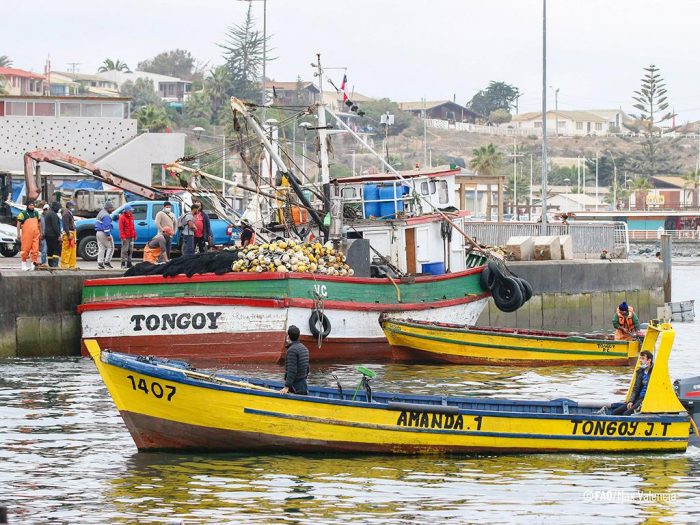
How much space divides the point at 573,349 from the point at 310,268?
5773 millimetres

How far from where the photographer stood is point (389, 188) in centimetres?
3045

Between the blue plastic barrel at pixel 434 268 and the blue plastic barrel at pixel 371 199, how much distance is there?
1554 mm

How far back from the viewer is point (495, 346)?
28172 millimetres

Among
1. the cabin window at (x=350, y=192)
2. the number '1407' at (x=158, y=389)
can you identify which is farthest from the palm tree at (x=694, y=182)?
the number '1407' at (x=158, y=389)

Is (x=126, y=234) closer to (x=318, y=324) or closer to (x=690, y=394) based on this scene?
(x=318, y=324)

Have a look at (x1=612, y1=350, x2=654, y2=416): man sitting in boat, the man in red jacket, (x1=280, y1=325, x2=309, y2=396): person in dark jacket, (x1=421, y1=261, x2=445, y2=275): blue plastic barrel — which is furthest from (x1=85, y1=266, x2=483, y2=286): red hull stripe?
(x1=612, y1=350, x2=654, y2=416): man sitting in boat

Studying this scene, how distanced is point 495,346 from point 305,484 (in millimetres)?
12119

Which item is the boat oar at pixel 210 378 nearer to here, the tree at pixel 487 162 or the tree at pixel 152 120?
the tree at pixel 152 120

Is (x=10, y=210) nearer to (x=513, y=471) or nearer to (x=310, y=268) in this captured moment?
(x=310, y=268)

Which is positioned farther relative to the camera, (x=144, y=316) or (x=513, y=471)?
(x=144, y=316)

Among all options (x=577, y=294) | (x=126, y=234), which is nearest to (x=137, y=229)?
(x=126, y=234)

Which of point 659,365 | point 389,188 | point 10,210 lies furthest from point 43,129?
point 659,365

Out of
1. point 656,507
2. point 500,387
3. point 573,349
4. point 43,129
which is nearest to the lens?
point 656,507

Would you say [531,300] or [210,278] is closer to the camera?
[210,278]
